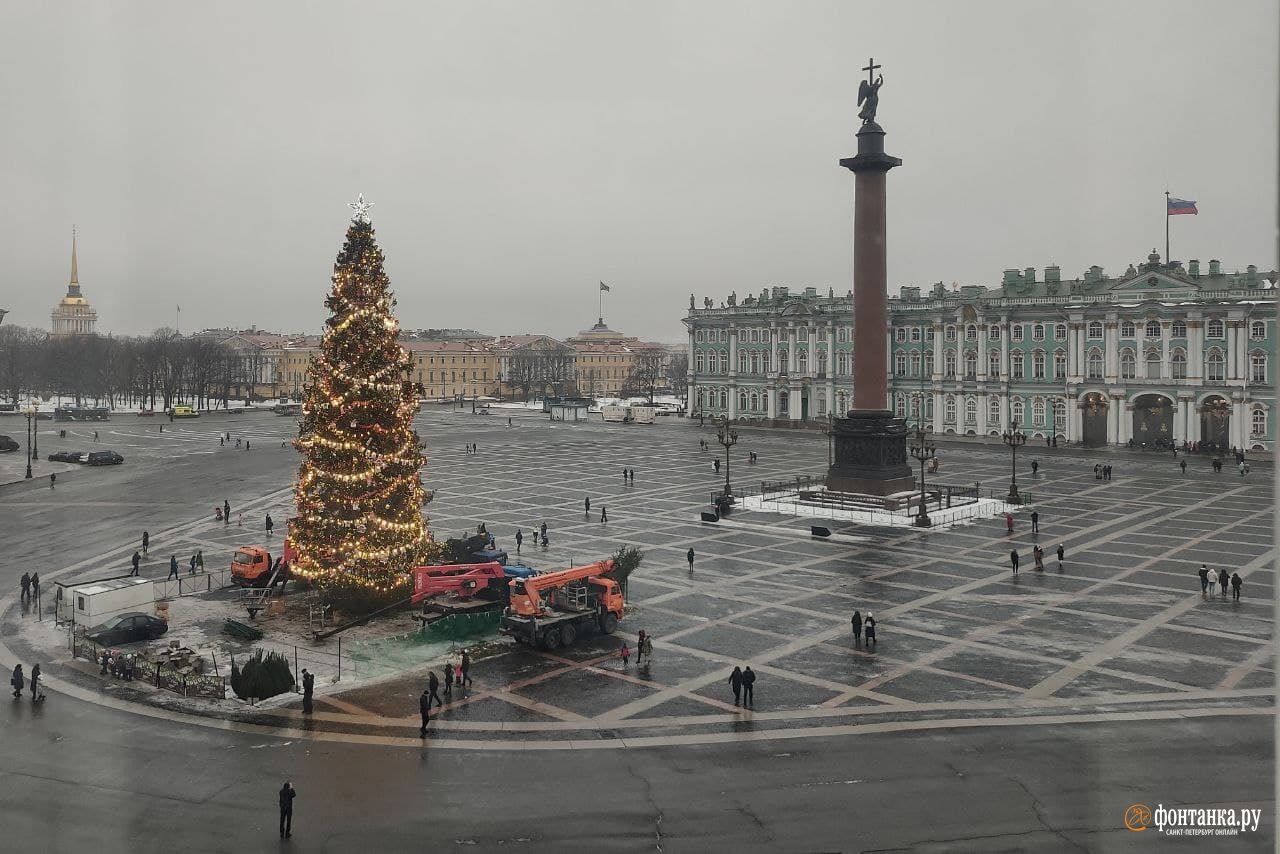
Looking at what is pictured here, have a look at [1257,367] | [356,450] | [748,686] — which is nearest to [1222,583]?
[748,686]

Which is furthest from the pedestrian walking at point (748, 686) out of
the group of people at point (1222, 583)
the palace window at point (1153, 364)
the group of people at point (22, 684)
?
the palace window at point (1153, 364)

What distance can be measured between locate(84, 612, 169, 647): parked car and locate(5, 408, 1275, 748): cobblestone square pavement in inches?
299

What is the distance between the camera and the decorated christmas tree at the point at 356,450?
29.9 metres

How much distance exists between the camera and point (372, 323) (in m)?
30.2

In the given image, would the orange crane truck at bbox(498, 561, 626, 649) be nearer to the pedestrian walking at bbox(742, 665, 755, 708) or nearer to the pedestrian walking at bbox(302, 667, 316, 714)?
the pedestrian walking at bbox(302, 667, 316, 714)

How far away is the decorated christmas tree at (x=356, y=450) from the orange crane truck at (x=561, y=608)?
4.60m

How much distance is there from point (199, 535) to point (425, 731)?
28211mm

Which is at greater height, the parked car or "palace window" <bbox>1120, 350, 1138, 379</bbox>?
"palace window" <bbox>1120, 350, 1138, 379</bbox>

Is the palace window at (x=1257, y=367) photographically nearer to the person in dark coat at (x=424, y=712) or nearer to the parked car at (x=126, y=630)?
the person in dark coat at (x=424, y=712)

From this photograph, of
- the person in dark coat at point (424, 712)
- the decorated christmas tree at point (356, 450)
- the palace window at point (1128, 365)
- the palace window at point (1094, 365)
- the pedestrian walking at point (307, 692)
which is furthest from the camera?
the palace window at point (1094, 365)

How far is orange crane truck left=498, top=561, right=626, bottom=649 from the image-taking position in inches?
1068

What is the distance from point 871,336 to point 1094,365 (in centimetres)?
4253

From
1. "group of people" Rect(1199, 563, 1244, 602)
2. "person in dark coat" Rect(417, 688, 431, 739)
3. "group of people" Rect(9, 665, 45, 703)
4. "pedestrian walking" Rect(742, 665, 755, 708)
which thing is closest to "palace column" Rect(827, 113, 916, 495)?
"group of people" Rect(1199, 563, 1244, 602)

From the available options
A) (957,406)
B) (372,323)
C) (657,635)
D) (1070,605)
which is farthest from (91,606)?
(957,406)
